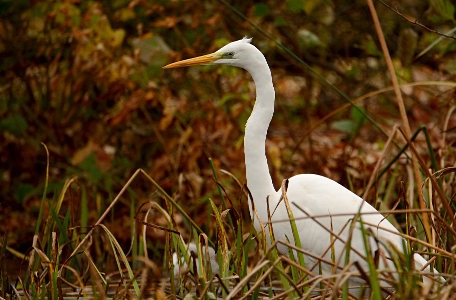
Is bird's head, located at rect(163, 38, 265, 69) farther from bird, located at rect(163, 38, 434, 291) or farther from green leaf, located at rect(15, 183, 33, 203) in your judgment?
green leaf, located at rect(15, 183, 33, 203)

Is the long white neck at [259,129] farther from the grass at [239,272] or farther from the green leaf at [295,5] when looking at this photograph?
the green leaf at [295,5]

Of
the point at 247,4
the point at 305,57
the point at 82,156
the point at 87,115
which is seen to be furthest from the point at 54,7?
the point at 305,57

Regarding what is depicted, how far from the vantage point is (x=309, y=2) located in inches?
175

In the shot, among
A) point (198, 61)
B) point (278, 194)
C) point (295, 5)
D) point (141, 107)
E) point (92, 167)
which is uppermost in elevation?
point (295, 5)

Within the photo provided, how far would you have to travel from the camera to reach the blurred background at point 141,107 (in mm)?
4348

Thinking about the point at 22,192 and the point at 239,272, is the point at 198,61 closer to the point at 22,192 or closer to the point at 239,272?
the point at 239,272

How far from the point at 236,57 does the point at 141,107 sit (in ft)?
6.08

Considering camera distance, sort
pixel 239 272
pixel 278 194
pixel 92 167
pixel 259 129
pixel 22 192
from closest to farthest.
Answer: pixel 239 272, pixel 259 129, pixel 278 194, pixel 92 167, pixel 22 192

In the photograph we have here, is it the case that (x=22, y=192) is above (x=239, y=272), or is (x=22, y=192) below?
below

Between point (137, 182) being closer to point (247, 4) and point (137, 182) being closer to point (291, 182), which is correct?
point (247, 4)

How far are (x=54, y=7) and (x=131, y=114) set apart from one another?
0.87 m

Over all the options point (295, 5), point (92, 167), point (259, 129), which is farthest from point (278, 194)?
point (92, 167)

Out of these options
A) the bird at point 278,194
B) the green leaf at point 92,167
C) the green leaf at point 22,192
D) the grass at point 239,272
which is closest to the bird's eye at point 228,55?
the bird at point 278,194

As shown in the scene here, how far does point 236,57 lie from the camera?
2.77m
